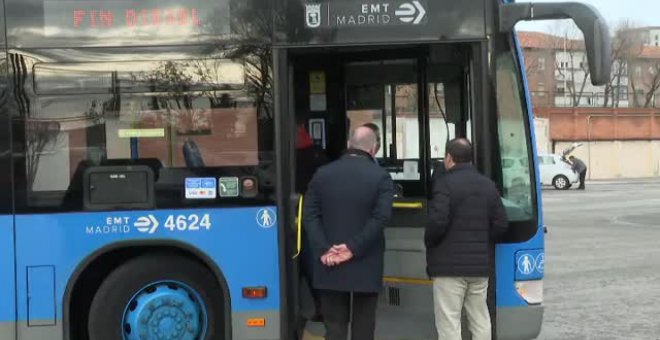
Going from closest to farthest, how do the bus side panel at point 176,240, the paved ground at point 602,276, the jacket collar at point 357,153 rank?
the jacket collar at point 357,153, the bus side panel at point 176,240, the paved ground at point 602,276

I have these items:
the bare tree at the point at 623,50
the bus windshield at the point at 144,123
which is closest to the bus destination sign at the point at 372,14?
the bus windshield at the point at 144,123

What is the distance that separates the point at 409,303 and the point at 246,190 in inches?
69.1

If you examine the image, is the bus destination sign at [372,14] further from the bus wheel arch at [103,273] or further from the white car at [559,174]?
the white car at [559,174]

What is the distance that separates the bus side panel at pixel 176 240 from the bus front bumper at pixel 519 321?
62.8 inches

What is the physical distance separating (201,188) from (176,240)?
387 millimetres

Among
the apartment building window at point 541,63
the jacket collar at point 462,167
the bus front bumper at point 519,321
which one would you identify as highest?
the apartment building window at point 541,63

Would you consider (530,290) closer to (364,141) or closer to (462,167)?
(462,167)

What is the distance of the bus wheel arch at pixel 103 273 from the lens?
4.79 m

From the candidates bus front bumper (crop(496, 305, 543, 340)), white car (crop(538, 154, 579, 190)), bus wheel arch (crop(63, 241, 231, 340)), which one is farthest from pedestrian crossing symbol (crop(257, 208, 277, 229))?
white car (crop(538, 154, 579, 190))

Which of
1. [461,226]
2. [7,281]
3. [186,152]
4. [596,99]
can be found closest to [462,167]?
[461,226]

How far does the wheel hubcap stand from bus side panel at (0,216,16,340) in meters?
0.72

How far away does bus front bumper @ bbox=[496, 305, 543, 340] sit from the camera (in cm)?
511

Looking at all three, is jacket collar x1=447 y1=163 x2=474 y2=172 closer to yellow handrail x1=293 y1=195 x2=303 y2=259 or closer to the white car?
yellow handrail x1=293 y1=195 x2=303 y2=259

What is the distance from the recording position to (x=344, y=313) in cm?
473
